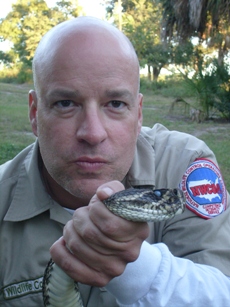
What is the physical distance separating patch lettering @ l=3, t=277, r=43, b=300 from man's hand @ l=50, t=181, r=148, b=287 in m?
0.72

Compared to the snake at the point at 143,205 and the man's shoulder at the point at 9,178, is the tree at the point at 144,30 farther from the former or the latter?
the snake at the point at 143,205

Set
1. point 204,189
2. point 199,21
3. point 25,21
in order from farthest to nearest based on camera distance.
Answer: point 25,21, point 199,21, point 204,189

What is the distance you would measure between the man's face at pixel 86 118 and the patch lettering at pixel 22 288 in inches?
21.6

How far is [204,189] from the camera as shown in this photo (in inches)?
101

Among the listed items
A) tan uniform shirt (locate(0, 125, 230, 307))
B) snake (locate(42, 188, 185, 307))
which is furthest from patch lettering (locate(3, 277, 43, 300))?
snake (locate(42, 188, 185, 307))

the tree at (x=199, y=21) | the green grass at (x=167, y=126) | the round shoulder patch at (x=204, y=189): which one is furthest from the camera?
the tree at (x=199, y=21)

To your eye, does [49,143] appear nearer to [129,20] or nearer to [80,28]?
[80,28]

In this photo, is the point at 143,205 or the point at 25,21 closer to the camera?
the point at 143,205

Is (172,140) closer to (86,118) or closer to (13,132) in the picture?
(86,118)

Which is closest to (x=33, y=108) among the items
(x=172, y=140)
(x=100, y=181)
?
(x=100, y=181)

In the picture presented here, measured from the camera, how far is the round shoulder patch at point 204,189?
252 cm

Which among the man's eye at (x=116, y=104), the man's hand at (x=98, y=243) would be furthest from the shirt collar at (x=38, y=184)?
the man's hand at (x=98, y=243)

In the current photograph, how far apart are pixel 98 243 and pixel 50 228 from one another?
93 cm

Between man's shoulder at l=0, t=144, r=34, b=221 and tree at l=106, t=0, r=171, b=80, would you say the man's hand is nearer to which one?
man's shoulder at l=0, t=144, r=34, b=221
